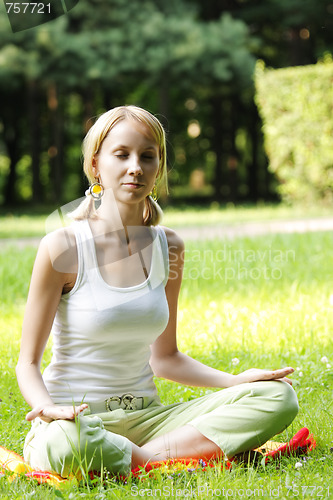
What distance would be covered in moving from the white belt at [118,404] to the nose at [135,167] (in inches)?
31.2

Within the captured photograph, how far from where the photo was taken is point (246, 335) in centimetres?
470

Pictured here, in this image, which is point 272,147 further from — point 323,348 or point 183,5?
point 323,348

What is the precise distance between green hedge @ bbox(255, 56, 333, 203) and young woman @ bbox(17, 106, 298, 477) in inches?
423

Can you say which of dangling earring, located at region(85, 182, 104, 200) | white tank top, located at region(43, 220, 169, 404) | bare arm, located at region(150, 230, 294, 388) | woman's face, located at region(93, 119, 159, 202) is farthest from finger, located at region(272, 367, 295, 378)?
dangling earring, located at region(85, 182, 104, 200)

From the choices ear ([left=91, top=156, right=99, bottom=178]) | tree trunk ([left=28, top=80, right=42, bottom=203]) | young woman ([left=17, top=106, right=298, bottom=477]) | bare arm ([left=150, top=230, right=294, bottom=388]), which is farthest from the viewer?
tree trunk ([left=28, top=80, right=42, bottom=203])

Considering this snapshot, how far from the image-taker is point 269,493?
232cm

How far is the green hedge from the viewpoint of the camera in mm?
13180

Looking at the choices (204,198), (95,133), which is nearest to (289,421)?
(95,133)

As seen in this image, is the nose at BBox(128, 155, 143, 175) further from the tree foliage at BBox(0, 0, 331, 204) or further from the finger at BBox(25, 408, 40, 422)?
the tree foliage at BBox(0, 0, 331, 204)

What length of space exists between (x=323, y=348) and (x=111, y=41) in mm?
15021

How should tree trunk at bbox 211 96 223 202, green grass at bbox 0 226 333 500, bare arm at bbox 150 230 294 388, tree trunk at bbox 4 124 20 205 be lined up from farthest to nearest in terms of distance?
tree trunk at bbox 4 124 20 205 < tree trunk at bbox 211 96 223 202 < bare arm at bbox 150 230 294 388 < green grass at bbox 0 226 333 500

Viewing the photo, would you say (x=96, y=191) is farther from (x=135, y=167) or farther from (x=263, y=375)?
(x=263, y=375)

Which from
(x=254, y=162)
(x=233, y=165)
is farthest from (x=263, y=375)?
(x=254, y=162)

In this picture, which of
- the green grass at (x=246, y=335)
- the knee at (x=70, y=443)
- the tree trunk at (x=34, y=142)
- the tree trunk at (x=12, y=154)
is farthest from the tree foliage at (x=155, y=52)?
the knee at (x=70, y=443)
